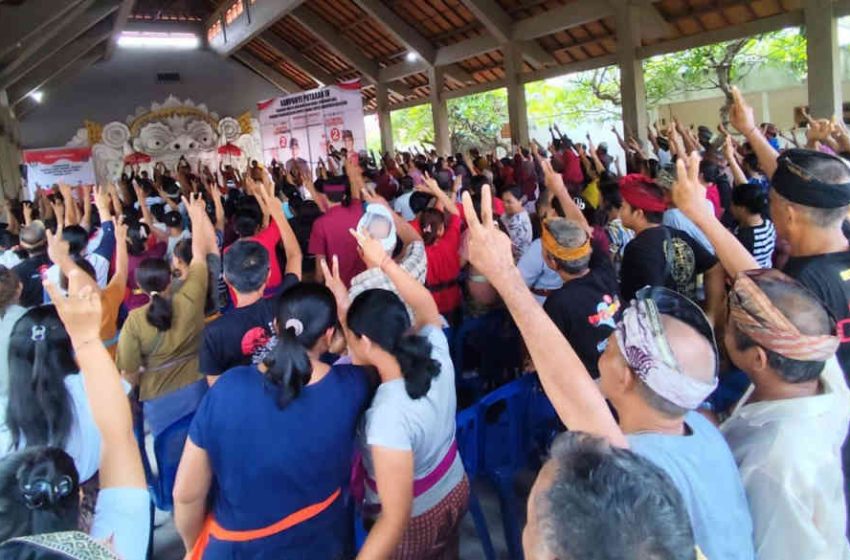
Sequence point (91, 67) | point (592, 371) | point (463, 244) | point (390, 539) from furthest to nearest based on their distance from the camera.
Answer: point (91, 67) < point (463, 244) < point (592, 371) < point (390, 539)

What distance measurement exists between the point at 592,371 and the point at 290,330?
1252mm

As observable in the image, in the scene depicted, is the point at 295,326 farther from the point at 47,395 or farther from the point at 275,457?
the point at 47,395

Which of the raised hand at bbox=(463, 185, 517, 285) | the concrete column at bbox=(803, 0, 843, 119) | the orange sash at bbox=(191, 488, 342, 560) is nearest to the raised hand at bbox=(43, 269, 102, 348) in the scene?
the orange sash at bbox=(191, 488, 342, 560)

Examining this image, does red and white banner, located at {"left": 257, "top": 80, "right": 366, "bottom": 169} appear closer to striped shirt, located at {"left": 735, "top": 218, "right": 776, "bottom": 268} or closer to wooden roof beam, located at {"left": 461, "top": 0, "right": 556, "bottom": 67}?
wooden roof beam, located at {"left": 461, "top": 0, "right": 556, "bottom": 67}

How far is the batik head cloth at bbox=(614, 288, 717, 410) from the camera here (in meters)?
1.15

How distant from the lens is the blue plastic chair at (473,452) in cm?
235

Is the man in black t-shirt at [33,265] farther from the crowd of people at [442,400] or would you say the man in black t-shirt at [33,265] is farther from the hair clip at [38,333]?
the hair clip at [38,333]

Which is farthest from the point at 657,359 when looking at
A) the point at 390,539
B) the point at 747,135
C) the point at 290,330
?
the point at 747,135

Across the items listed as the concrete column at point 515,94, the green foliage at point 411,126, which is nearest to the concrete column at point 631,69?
the concrete column at point 515,94

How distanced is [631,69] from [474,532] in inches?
343

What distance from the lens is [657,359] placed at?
117cm

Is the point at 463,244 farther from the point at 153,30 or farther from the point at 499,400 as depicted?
the point at 153,30

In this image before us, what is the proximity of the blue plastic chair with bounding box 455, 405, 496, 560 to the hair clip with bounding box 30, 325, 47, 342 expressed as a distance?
1.37 metres

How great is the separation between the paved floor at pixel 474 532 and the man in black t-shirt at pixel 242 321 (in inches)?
34.9
